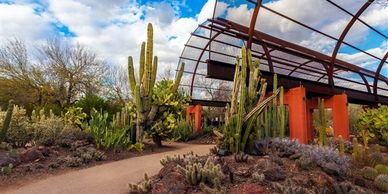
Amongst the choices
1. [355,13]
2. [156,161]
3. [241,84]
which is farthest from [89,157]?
[355,13]

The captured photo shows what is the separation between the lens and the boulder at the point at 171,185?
11.8ft

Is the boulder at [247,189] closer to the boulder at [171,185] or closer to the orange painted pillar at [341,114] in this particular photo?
the boulder at [171,185]

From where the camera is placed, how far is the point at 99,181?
462 cm

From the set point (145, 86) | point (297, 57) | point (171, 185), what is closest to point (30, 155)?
point (145, 86)

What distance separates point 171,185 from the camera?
369 centimetres

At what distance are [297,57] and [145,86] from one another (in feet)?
17.8

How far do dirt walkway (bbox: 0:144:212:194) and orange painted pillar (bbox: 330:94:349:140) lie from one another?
19.5ft

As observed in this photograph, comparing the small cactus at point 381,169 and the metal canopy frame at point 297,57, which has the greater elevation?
the metal canopy frame at point 297,57

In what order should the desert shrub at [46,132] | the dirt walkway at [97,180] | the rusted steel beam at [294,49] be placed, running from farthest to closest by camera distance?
1. the rusted steel beam at [294,49]
2. the desert shrub at [46,132]
3. the dirt walkway at [97,180]

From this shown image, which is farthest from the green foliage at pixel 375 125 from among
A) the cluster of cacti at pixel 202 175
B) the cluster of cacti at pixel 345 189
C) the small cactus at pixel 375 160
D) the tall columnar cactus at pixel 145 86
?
the cluster of cacti at pixel 202 175

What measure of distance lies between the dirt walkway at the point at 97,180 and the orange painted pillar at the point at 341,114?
5930mm

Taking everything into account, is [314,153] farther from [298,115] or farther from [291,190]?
[298,115]

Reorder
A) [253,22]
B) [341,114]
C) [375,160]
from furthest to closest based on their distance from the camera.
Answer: [341,114] < [253,22] < [375,160]

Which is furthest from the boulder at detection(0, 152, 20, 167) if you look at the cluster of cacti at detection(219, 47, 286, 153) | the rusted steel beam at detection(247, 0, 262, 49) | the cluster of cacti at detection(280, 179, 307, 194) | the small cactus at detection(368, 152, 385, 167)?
the small cactus at detection(368, 152, 385, 167)
